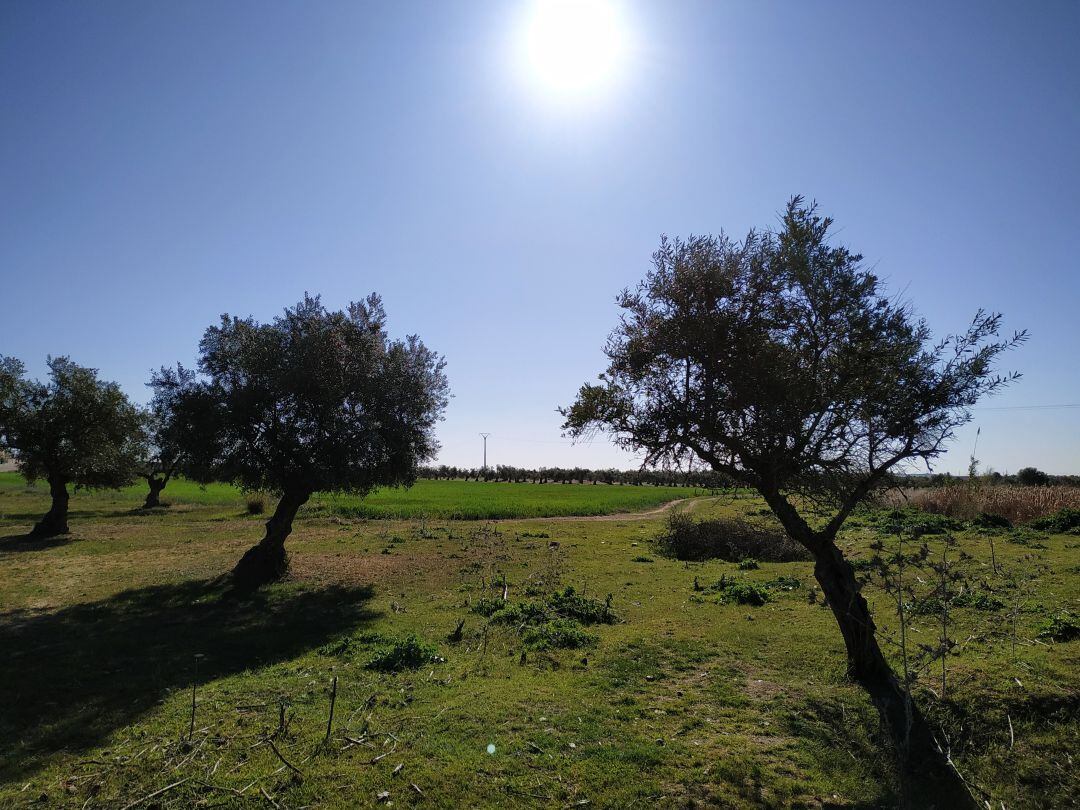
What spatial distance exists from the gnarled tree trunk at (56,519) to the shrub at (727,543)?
30825mm

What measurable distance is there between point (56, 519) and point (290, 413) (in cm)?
1948

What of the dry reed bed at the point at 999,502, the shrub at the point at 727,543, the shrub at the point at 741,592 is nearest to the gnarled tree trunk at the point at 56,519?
the shrub at the point at 727,543

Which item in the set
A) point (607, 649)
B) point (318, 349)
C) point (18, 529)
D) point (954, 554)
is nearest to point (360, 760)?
point (607, 649)

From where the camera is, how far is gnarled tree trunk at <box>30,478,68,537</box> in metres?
27.6

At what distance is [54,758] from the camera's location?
7.06 m

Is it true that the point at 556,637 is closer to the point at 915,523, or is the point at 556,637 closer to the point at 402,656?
the point at 402,656

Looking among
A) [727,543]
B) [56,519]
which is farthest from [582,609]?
[56,519]

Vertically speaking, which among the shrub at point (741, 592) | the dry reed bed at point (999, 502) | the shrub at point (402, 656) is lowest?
the shrub at point (402, 656)

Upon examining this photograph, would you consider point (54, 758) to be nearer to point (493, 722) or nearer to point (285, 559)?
point (493, 722)

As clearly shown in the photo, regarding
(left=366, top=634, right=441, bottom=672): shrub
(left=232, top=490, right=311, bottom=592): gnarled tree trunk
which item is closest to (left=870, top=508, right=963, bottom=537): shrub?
(left=366, top=634, right=441, bottom=672): shrub

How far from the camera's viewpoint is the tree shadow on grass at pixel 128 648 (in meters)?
8.13

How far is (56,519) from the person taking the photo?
27969mm

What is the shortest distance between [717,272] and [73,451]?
35097mm

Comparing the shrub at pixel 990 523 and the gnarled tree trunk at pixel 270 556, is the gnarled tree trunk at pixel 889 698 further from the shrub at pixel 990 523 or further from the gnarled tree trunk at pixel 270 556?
the shrub at pixel 990 523
